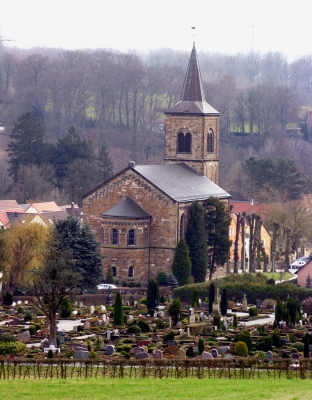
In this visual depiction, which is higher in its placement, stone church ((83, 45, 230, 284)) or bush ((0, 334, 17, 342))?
stone church ((83, 45, 230, 284))

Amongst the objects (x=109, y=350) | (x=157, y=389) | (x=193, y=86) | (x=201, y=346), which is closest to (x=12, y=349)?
(x=109, y=350)

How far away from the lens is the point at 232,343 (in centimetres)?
4881

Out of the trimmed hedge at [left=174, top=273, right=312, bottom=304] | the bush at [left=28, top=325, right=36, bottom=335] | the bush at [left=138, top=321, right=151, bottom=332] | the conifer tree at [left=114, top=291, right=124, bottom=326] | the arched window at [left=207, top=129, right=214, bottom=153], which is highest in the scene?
the arched window at [left=207, top=129, right=214, bottom=153]

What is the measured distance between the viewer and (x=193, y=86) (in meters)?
86.7

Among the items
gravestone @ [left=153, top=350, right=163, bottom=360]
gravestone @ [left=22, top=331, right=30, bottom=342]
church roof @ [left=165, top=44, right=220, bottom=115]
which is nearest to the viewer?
gravestone @ [left=153, top=350, right=163, bottom=360]

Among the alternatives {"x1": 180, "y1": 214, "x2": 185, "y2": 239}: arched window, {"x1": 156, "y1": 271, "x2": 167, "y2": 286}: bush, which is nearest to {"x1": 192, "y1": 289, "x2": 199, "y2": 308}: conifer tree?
{"x1": 156, "y1": 271, "x2": 167, "y2": 286}: bush

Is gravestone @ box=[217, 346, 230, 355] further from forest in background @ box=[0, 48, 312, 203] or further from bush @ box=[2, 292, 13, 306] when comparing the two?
forest in background @ box=[0, 48, 312, 203]

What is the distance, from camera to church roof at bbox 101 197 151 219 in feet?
248

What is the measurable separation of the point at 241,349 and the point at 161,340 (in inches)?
218

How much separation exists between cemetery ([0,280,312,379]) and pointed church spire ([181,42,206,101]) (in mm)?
21280

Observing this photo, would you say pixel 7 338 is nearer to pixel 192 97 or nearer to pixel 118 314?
pixel 118 314

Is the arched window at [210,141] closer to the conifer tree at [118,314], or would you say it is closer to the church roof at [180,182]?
the church roof at [180,182]

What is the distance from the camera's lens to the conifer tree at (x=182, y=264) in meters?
74.1

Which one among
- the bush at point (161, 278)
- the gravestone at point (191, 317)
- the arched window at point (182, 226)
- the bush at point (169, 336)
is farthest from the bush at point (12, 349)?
the arched window at point (182, 226)
